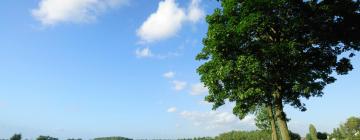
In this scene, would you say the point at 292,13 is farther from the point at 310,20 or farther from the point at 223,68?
the point at 223,68

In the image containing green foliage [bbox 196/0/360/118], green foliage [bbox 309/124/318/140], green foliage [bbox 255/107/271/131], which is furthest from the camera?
green foliage [bbox 309/124/318/140]

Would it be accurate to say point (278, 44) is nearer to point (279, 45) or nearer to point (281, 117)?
point (279, 45)

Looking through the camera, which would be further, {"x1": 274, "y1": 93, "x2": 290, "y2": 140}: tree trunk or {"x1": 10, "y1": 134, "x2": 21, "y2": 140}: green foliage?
{"x1": 10, "y1": 134, "x2": 21, "y2": 140}: green foliage

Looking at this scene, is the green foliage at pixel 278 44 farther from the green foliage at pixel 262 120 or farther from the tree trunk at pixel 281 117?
the green foliage at pixel 262 120

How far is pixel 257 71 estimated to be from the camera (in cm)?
2448

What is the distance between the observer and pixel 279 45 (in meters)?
24.1

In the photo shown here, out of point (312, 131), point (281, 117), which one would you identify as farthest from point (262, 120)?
point (312, 131)

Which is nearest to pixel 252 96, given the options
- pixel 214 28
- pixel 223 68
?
pixel 223 68

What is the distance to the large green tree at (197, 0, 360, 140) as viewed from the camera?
24.7 metres

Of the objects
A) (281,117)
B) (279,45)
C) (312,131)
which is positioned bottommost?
(281,117)

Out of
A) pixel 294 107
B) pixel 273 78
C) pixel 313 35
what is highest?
pixel 313 35

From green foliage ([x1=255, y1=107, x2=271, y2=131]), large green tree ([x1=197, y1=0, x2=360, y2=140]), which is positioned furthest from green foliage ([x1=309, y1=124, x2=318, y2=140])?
large green tree ([x1=197, y1=0, x2=360, y2=140])

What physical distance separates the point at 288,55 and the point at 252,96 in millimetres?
4365

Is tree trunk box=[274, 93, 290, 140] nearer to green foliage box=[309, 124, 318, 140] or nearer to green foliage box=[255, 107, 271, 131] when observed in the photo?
green foliage box=[255, 107, 271, 131]
